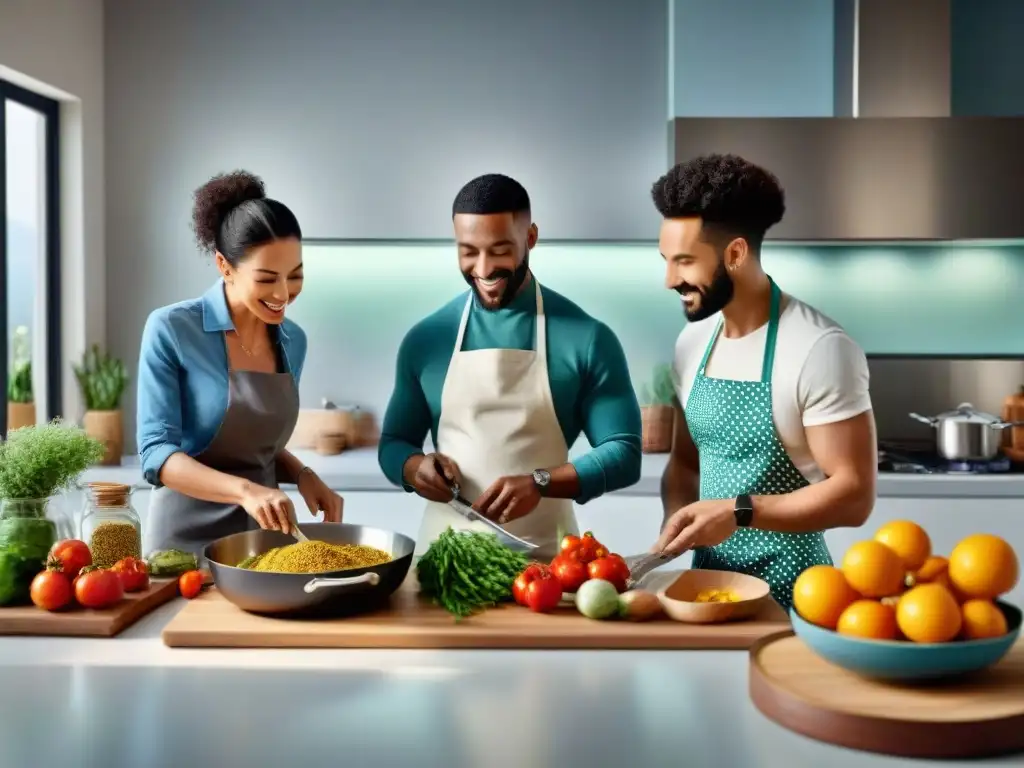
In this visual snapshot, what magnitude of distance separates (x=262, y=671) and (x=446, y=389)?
3.26ft

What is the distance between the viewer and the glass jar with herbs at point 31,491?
65.7 inches

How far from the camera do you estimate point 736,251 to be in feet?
6.81

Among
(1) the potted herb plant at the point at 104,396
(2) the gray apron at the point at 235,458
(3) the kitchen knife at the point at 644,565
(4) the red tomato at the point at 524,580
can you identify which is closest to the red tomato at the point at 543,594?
(4) the red tomato at the point at 524,580

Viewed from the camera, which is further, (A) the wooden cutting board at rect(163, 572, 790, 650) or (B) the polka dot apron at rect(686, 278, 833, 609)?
(B) the polka dot apron at rect(686, 278, 833, 609)

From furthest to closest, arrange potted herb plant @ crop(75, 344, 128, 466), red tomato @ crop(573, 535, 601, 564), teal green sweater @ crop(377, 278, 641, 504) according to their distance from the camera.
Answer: potted herb plant @ crop(75, 344, 128, 466), teal green sweater @ crop(377, 278, 641, 504), red tomato @ crop(573, 535, 601, 564)

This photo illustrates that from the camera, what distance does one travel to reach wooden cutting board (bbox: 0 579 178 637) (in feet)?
5.34

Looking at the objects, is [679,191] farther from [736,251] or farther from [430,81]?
[430,81]

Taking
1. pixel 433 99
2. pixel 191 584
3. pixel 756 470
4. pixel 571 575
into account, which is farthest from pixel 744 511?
pixel 433 99

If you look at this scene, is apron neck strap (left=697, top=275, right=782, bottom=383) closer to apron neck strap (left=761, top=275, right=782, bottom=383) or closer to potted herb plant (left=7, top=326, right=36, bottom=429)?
apron neck strap (left=761, top=275, right=782, bottom=383)

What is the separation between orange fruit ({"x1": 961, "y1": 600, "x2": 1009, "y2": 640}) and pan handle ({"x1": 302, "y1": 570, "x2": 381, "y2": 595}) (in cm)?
83

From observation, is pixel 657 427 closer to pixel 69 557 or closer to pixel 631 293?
pixel 631 293

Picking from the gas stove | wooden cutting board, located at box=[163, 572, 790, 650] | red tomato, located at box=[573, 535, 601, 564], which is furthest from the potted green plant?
the gas stove

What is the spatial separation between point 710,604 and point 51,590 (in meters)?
1.03

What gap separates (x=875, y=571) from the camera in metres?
1.32
